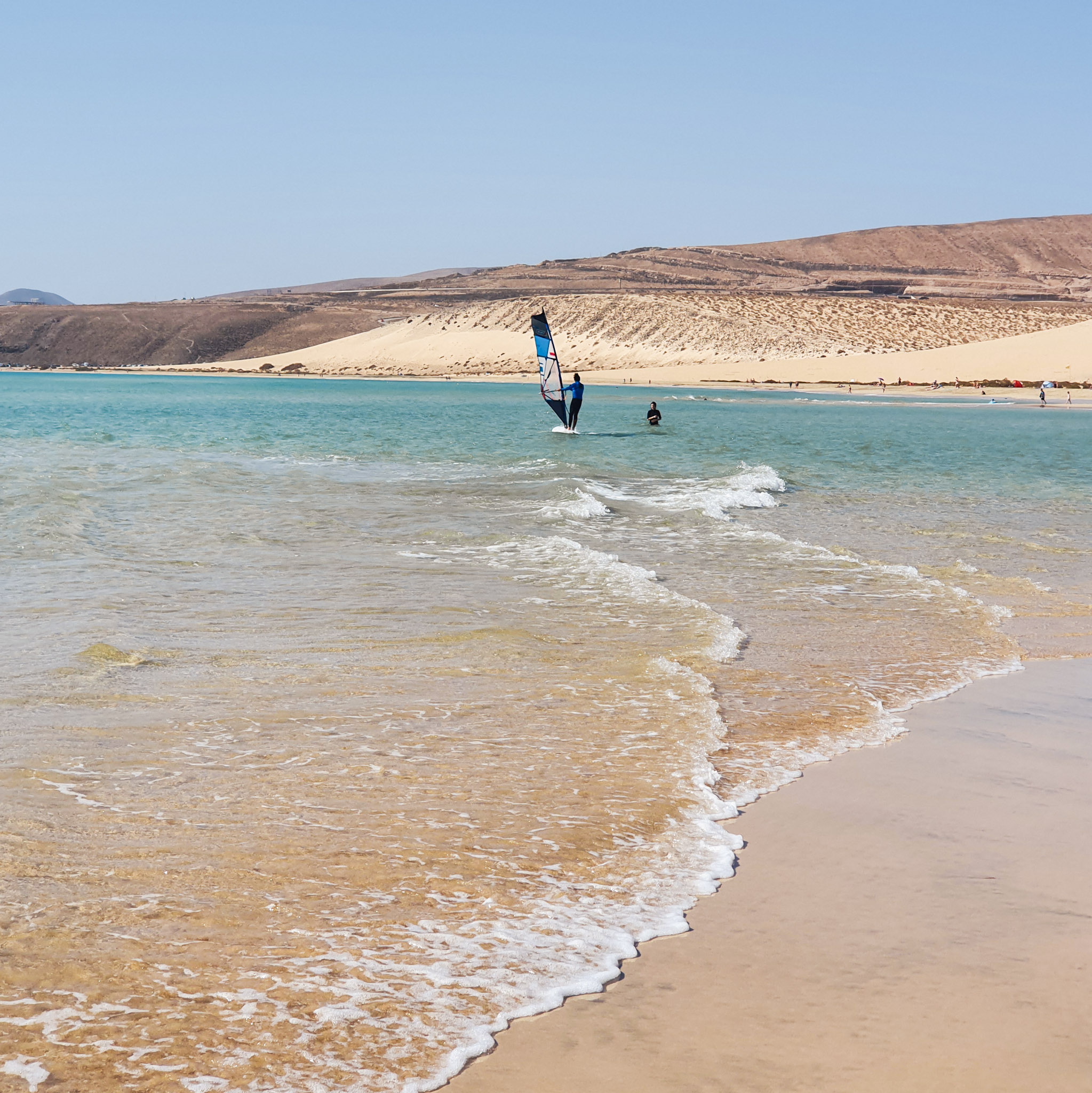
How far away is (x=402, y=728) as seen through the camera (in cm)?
698

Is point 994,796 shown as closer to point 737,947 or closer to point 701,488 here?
point 737,947

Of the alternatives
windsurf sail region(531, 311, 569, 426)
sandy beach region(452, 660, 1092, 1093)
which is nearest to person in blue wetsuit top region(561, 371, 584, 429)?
windsurf sail region(531, 311, 569, 426)

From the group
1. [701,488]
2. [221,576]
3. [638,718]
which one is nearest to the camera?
[638,718]

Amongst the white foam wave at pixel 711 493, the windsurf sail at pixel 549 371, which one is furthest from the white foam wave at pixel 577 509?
the windsurf sail at pixel 549 371

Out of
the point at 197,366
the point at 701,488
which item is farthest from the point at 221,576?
the point at 197,366

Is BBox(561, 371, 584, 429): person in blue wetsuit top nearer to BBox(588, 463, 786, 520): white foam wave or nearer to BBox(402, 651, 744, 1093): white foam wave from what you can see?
BBox(588, 463, 786, 520): white foam wave

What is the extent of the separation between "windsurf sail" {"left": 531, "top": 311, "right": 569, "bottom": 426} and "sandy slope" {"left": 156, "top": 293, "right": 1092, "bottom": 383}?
4842cm

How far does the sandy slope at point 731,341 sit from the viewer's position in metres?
89.6

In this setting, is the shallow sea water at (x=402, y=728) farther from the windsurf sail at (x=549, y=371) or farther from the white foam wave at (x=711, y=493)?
the windsurf sail at (x=549, y=371)

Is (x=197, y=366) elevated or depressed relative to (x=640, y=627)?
elevated

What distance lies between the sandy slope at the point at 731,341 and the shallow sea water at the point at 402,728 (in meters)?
73.5

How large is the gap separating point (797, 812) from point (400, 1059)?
9.11 ft

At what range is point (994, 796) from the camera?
5898 millimetres

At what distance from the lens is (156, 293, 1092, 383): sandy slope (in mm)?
89562
